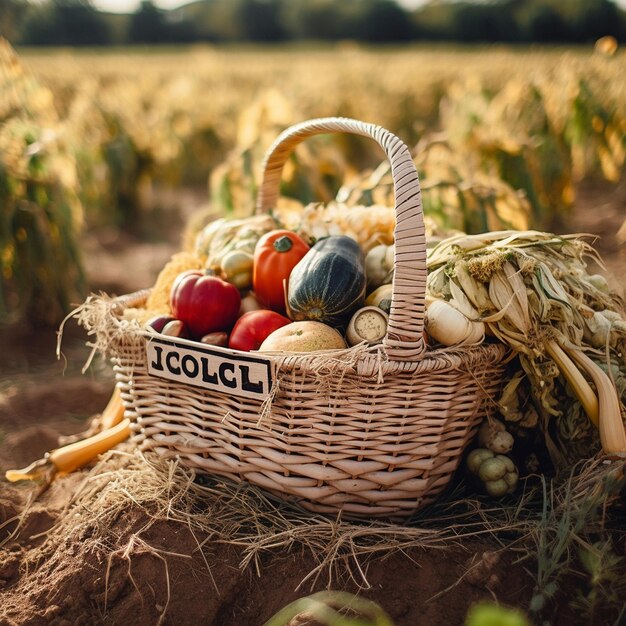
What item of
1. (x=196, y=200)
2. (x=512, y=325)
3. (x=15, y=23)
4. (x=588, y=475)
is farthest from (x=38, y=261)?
(x=196, y=200)

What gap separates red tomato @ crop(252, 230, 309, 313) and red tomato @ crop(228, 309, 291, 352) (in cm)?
15

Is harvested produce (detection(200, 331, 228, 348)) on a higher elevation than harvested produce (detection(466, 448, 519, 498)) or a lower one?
higher

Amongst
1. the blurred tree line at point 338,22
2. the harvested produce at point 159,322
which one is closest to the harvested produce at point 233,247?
the harvested produce at point 159,322

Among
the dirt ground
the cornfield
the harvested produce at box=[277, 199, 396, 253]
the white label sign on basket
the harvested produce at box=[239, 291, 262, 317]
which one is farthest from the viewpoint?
the cornfield

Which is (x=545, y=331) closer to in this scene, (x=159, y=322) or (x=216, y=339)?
(x=216, y=339)

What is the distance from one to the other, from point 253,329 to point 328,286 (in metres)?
0.29

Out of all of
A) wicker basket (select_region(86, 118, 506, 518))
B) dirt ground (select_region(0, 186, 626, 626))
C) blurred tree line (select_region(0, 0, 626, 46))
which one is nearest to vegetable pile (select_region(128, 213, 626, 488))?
wicker basket (select_region(86, 118, 506, 518))

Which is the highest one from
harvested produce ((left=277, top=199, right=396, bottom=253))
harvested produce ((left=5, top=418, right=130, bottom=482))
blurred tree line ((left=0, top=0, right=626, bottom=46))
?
harvested produce ((left=277, top=199, right=396, bottom=253))

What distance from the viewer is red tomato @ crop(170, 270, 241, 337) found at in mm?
2113

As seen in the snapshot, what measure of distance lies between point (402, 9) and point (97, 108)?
179 ft

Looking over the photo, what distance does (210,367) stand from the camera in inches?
72.2

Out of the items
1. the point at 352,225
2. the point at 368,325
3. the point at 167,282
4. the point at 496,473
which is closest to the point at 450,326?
the point at 368,325

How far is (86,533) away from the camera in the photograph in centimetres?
187

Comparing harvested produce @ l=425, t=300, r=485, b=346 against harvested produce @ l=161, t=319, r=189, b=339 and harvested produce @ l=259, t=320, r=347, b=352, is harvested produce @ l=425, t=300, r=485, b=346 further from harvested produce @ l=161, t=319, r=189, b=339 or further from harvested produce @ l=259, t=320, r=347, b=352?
harvested produce @ l=161, t=319, r=189, b=339
